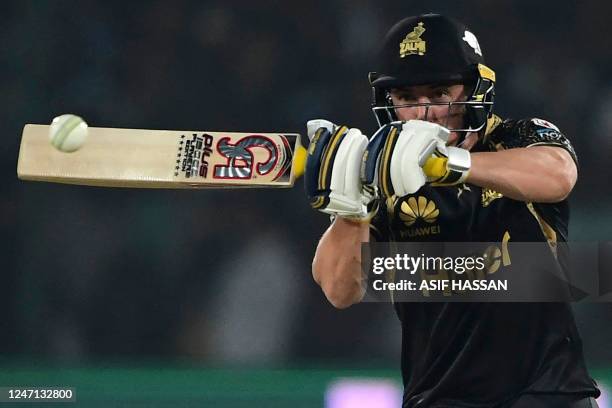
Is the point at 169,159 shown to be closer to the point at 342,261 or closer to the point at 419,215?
the point at 342,261

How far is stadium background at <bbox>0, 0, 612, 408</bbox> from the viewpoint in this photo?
5199mm

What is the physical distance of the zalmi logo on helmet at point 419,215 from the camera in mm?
2596

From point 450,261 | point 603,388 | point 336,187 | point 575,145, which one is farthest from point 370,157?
point 575,145

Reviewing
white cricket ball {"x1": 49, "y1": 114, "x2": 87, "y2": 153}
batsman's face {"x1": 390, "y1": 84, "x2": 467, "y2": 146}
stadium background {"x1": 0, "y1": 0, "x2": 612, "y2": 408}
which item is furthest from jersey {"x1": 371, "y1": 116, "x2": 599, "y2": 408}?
stadium background {"x1": 0, "y1": 0, "x2": 612, "y2": 408}

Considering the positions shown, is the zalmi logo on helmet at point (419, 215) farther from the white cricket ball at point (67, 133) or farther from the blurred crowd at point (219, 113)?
the blurred crowd at point (219, 113)

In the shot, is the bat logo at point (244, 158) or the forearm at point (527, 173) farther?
the bat logo at point (244, 158)

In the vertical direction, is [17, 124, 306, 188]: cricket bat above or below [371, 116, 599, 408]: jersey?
above

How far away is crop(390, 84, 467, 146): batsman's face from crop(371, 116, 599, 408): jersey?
0.35 feet

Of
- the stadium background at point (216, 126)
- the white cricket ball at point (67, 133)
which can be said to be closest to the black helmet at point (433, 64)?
the white cricket ball at point (67, 133)

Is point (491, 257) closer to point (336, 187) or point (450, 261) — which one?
point (450, 261)

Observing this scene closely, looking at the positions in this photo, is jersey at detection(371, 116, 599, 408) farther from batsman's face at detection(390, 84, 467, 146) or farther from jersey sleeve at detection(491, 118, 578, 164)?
batsman's face at detection(390, 84, 467, 146)

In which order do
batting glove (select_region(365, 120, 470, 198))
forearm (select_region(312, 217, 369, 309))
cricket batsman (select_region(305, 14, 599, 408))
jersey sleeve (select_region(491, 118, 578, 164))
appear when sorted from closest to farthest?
batting glove (select_region(365, 120, 470, 198))
cricket batsman (select_region(305, 14, 599, 408))
jersey sleeve (select_region(491, 118, 578, 164))
forearm (select_region(312, 217, 369, 309))


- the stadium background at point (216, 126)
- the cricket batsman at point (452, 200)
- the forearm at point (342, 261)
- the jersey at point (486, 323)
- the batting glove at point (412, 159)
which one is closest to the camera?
the batting glove at point (412, 159)

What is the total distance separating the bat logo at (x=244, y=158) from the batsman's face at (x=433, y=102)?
341 millimetres
